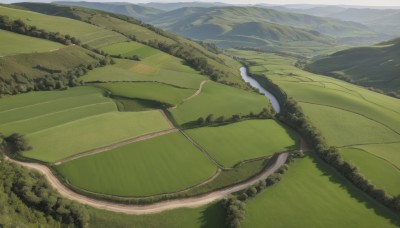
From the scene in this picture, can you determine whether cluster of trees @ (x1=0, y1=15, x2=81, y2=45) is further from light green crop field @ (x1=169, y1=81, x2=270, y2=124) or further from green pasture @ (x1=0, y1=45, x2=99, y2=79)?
light green crop field @ (x1=169, y1=81, x2=270, y2=124)

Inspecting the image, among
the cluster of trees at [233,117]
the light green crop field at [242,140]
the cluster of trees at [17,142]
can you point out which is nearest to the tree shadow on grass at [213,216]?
the light green crop field at [242,140]

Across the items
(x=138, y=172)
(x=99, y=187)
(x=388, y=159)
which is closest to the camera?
(x=99, y=187)

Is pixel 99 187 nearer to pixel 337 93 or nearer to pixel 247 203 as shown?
pixel 247 203

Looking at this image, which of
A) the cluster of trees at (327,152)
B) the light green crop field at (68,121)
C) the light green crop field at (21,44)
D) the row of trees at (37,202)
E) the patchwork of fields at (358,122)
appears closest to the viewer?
the row of trees at (37,202)

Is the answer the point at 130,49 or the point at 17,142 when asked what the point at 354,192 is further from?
the point at 130,49

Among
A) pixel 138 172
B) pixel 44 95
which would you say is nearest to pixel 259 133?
pixel 138 172

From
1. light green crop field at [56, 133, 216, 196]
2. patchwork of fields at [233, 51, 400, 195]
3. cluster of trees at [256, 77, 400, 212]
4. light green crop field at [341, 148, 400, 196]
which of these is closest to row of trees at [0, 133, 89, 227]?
light green crop field at [56, 133, 216, 196]

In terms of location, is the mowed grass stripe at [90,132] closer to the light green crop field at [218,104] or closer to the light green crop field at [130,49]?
the light green crop field at [218,104]
